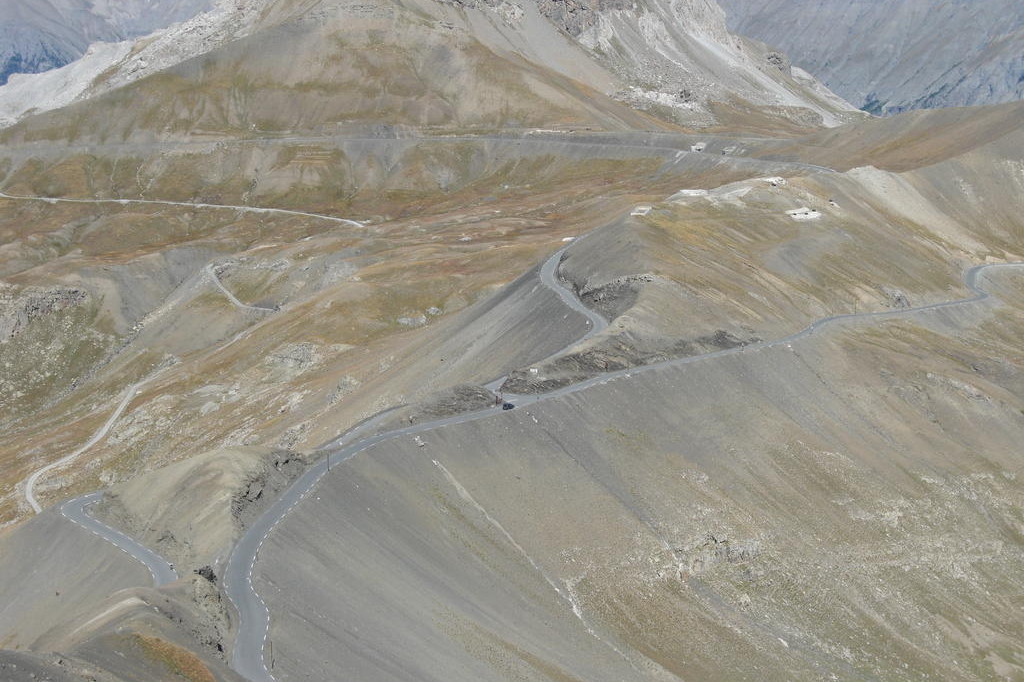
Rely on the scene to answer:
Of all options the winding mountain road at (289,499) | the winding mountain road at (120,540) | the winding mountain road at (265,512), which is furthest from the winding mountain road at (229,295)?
the winding mountain road at (120,540)

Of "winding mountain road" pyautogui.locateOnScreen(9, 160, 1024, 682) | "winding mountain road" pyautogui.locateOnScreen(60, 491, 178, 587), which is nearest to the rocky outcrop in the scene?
"winding mountain road" pyautogui.locateOnScreen(9, 160, 1024, 682)

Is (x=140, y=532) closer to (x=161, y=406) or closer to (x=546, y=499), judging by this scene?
(x=546, y=499)

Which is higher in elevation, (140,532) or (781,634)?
(140,532)

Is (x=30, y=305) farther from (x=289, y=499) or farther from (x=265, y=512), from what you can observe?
(x=265, y=512)

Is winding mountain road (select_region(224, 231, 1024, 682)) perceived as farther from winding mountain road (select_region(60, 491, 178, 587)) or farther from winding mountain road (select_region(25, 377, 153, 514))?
winding mountain road (select_region(25, 377, 153, 514))

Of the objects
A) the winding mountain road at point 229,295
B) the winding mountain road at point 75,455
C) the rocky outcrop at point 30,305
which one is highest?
the winding mountain road at point 229,295

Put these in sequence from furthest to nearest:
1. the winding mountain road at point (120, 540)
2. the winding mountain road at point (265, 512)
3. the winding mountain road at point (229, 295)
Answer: the winding mountain road at point (229, 295) < the winding mountain road at point (120, 540) < the winding mountain road at point (265, 512)

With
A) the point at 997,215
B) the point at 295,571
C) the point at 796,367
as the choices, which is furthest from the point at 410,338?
the point at 997,215

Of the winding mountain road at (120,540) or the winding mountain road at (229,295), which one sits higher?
the winding mountain road at (120,540)

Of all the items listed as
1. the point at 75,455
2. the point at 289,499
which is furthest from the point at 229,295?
the point at 289,499

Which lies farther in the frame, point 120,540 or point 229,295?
point 229,295

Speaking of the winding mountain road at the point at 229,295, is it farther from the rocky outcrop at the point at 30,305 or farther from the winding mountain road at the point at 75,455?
the winding mountain road at the point at 75,455
